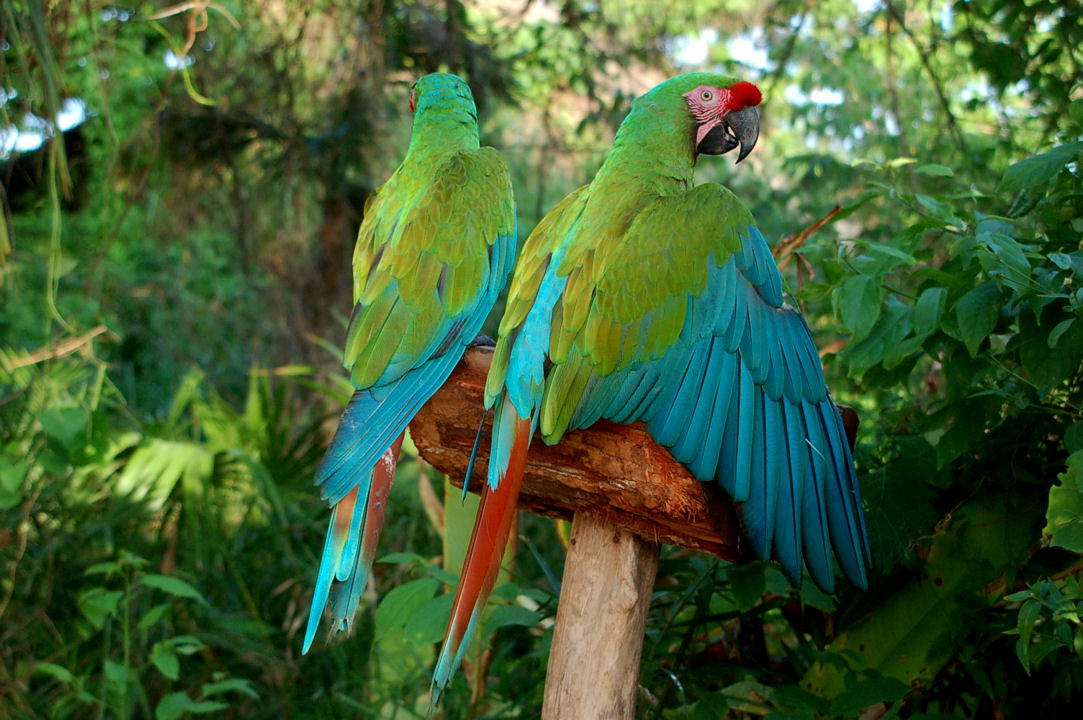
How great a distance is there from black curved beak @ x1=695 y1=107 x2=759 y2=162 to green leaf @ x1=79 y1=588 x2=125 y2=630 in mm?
1831

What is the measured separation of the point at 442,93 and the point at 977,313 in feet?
3.62

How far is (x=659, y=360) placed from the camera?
1393mm

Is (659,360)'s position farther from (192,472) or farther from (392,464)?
(192,472)

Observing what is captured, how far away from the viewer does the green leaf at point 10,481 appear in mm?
2547

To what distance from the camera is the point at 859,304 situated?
4.94ft

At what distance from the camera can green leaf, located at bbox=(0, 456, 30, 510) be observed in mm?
2547

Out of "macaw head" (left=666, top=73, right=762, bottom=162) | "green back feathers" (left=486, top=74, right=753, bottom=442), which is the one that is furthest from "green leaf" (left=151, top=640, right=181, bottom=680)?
"macaw head" (left=666, top=73, right=762, bottom=162)

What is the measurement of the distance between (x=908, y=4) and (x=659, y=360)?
10.8ft

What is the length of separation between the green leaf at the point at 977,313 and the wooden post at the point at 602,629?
0.57 metres

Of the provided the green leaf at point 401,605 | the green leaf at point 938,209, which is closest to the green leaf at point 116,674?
the green leaf at point 401,605

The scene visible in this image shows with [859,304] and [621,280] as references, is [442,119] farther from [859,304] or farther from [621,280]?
[859,304]

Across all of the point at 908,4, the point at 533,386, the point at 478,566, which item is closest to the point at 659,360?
the point at 533,386

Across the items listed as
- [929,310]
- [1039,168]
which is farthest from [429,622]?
[1039,168]

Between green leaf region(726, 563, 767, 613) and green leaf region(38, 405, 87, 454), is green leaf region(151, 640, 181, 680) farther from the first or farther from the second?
green leaf region(726, 563, 767, 613)
